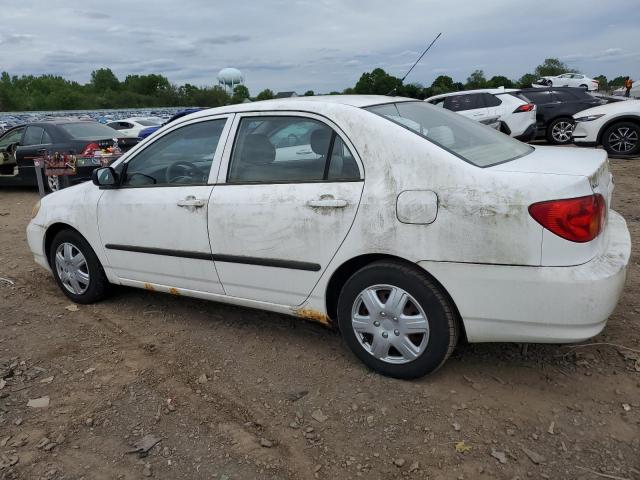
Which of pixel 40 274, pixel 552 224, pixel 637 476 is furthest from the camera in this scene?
pixel 40 274

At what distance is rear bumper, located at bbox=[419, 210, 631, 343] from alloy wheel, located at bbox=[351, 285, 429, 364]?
0.23 m

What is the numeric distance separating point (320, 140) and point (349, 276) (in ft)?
2.63

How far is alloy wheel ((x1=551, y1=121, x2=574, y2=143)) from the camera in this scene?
13414 mm

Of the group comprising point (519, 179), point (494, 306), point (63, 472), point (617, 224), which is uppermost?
point (519, 179)

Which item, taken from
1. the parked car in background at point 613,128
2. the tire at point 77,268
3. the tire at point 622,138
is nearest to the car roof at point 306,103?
the tire at point 77,268

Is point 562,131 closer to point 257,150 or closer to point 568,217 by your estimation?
point 257,150

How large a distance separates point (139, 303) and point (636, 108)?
9.91 metres

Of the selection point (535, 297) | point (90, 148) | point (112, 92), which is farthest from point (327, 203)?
point (112, 92)

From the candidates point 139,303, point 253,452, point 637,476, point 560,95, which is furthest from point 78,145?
point 560,95

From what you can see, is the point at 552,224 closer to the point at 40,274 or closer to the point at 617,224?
the point at 617,224

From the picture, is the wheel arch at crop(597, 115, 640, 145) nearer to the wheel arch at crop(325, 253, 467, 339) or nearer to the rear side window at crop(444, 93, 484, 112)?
the rear side window at crop(444, 93, 484, 112)

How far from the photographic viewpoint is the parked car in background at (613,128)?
10.4m

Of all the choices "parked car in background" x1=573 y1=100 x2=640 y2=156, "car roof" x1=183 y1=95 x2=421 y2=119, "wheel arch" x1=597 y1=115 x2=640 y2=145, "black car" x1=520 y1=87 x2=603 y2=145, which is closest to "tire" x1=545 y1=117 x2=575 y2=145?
"black car" x1=520 y1=87 x2=603 y2=145

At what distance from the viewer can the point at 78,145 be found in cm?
997
